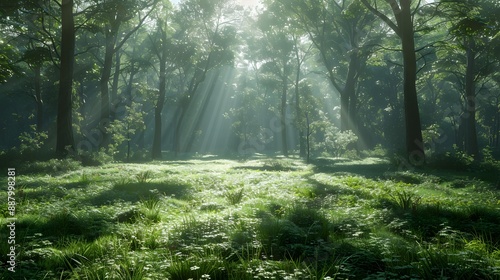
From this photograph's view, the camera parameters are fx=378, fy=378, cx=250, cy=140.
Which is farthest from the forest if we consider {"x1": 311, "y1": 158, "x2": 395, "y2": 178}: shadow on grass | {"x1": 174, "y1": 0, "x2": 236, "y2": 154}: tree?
{"x1": 174, "y1": 0, "x2": 236, "y2": 154}: tree

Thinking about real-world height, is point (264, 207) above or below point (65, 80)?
below

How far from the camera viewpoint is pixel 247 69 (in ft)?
259

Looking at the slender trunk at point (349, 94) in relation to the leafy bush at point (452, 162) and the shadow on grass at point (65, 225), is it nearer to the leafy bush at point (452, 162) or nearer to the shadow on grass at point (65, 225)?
the leafy bush at point (452, 162)

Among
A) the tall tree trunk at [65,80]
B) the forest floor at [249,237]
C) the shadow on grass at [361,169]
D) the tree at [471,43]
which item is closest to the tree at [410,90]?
the shadow on grass at [361,169]

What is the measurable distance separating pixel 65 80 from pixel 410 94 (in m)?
17.6

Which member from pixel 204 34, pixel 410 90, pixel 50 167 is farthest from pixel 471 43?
pixel 50 167

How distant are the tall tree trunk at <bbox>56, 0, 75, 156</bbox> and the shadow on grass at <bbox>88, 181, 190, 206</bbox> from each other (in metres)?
10.1

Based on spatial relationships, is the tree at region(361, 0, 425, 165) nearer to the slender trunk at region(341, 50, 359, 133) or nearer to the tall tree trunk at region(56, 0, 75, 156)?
the slender trunk at region(341, 50, 359, 133)

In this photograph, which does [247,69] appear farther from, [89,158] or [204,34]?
[89,158]

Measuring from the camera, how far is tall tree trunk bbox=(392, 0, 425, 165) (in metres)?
17.9

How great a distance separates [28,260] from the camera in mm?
4590

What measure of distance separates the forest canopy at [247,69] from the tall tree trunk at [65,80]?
5 cm

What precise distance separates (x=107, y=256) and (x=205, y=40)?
37.5m

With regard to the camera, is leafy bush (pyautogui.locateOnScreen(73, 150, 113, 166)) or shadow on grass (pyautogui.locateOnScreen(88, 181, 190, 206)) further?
leafy bush (pyautogui.locateOnScreen(73, 150, 113, 166))
